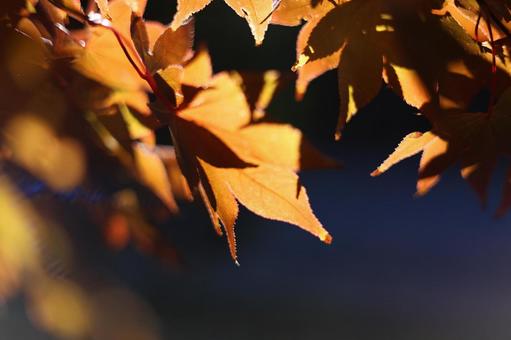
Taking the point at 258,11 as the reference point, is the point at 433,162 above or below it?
below

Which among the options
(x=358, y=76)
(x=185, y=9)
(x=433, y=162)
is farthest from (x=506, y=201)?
(x=185, y=9)

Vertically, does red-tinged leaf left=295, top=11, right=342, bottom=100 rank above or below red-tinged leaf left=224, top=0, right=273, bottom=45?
below

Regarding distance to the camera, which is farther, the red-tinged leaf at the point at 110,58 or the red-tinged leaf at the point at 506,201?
the red-tinged leaf at the point at 506,201

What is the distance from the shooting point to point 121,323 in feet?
5.77

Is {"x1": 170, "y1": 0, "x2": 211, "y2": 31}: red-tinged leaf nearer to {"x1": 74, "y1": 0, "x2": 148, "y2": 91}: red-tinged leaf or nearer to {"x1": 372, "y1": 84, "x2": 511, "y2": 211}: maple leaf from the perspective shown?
{"x1": 74, "y1": 0, "x2": 148, "y2": 91}: red-tinged leaf

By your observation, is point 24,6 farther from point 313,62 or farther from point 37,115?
point 313,62

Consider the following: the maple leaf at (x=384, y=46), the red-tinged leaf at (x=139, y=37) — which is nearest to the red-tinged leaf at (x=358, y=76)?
the maple leaf at (x=384, y=46)

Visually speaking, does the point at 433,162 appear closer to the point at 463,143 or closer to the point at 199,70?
the point at 463,143

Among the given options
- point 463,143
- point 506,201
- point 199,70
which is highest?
point 199,70

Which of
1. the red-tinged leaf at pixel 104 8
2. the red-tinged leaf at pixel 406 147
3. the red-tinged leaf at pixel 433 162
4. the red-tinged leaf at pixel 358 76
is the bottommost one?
the red-tinged leaf at pixel 433 162

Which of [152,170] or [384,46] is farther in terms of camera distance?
[152,170]

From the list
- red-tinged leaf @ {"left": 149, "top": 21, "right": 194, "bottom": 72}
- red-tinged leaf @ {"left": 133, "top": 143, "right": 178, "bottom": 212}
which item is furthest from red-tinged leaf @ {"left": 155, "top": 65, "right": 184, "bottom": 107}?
red-tinged leaf @ {"left": 133, "top": 143, "right": 178, "bottom": 212}

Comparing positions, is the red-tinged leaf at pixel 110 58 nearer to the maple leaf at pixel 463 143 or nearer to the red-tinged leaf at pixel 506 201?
the maple leaf at pixel 463 143

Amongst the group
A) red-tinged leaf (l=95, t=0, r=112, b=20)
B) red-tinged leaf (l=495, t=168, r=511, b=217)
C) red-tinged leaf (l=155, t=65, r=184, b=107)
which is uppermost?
red-tinged leaf (l=95, t=0, r=112, b=20)
